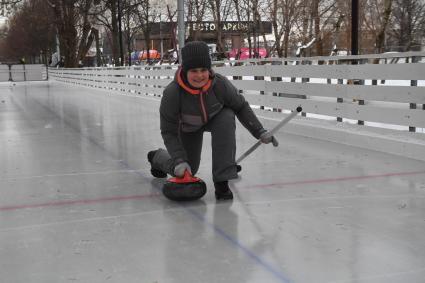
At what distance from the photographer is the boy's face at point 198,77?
→ 449 centimetres

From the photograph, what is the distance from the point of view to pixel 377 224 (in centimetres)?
391

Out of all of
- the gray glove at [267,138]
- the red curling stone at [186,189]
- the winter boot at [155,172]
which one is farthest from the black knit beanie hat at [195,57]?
the winter boot at [155,172]

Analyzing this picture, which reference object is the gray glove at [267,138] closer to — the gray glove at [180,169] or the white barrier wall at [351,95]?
the gray glove at [180,169]

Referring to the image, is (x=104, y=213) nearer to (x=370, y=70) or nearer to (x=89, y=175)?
(x=89, y=175)

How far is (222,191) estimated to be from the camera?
15.3 ft

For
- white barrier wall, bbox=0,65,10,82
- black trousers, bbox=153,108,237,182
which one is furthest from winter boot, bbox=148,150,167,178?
white barrier wall, bbox=0,65,10,82

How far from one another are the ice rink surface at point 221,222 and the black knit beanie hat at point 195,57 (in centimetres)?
106

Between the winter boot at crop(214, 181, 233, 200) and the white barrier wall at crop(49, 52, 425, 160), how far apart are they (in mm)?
2606

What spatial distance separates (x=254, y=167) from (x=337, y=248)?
2.70m

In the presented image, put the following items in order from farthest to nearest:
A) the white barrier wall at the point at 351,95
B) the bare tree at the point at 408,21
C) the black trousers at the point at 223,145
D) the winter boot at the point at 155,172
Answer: the bare tree at the point at 408,21 < the white barrier wall at the point at 351,95 < the winter boot at the point at 155,172 < the black trousers at the point at 223,145

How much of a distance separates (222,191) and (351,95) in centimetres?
377

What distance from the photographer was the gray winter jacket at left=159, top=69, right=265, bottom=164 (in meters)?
4.60

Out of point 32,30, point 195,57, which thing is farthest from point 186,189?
point 32,30

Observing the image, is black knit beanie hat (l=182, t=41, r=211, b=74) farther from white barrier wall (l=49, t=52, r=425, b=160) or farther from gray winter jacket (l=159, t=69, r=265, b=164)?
white barrier wall (l=49, t=52, r=425, b=160)
